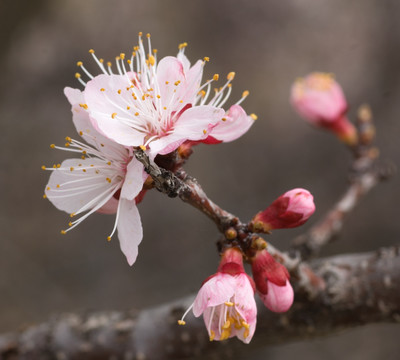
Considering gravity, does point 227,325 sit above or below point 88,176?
below

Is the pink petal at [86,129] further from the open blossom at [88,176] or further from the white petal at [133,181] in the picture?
the white petal at [133,181]

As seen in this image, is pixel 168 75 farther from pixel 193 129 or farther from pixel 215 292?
pixel 215 292

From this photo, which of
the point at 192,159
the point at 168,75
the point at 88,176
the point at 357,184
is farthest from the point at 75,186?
the point at 192,159

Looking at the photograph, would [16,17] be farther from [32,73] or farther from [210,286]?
[210,286]

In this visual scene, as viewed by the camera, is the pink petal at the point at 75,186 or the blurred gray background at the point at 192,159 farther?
the blurred gray background at the point at 192,159

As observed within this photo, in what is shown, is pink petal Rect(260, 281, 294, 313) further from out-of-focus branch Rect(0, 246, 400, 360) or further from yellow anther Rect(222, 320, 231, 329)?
out-of-focus branch Rect(0, 246, 400, 360)

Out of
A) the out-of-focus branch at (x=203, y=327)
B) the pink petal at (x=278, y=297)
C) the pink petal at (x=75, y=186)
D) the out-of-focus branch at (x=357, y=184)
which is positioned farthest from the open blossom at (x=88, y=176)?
the out-of-focus branch at (x=357, y=184)
